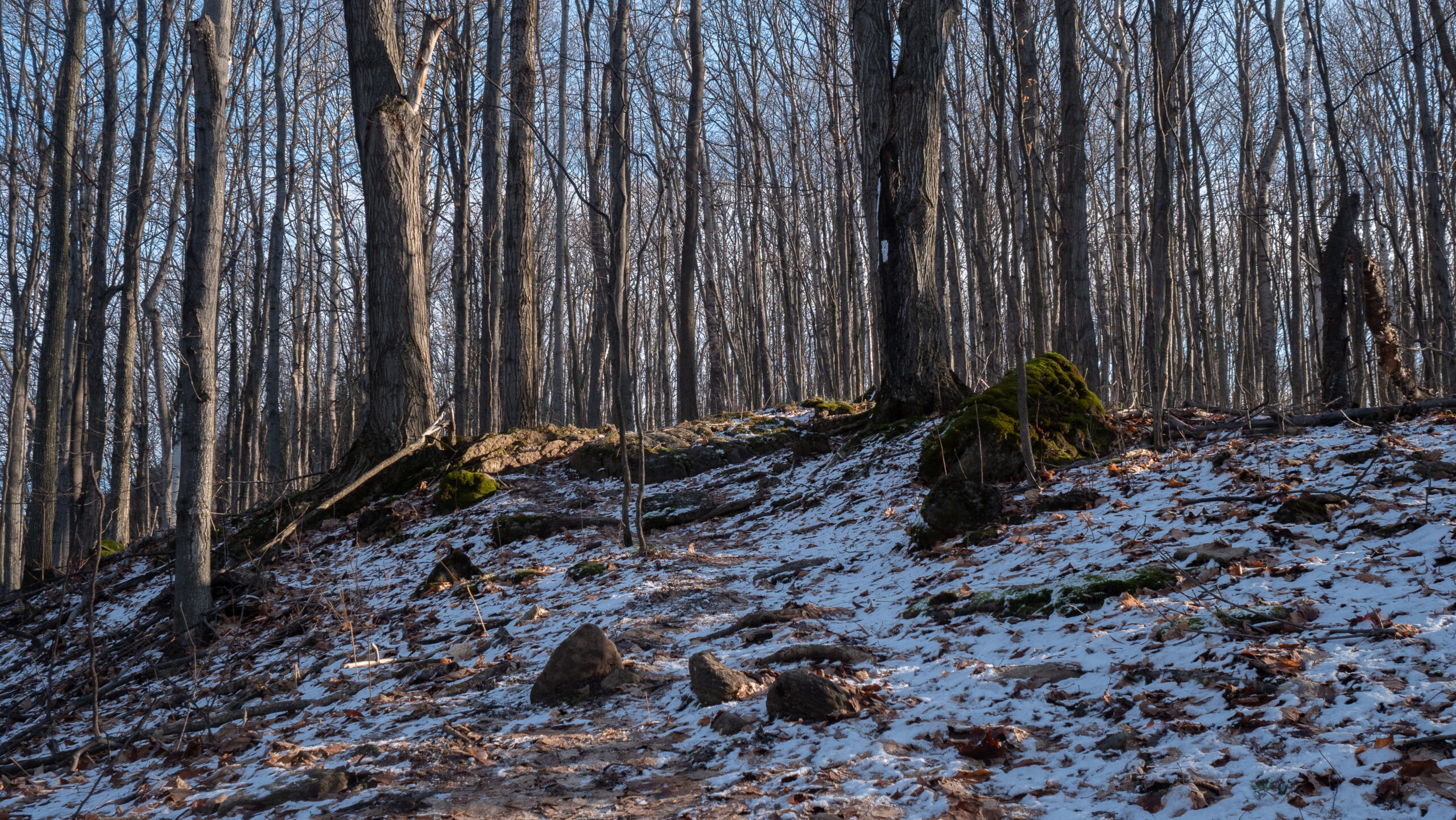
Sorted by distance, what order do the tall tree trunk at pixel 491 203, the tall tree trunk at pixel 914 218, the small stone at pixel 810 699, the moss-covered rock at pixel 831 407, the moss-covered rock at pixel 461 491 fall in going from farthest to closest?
the tall tree trunk at pixel 491 203 < the moss-covered rock at pixel 831 407 < the moss-covered rock at pixel 461 491 < the tall tree trunk at pixel 914 218 < the small stone at pixel 810 699

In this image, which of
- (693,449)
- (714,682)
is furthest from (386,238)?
(714,682)

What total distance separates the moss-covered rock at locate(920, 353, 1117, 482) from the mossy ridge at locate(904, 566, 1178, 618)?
201 centimetres

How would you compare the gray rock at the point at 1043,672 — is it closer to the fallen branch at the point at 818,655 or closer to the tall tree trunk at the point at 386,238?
the fallen branch at the point at 818,655

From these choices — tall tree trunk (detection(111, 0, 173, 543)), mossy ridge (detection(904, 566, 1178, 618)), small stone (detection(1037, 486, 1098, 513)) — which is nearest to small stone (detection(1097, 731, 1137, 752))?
mossy ridge (detection(904, 566, 1178, 618))

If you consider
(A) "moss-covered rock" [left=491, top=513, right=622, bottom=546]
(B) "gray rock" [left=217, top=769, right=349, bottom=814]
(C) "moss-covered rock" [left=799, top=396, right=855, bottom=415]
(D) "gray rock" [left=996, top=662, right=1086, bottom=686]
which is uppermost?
(C) "moss-covered rock" [left=799, top=396, right=855, bottom=415]

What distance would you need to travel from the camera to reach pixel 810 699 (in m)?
2.96

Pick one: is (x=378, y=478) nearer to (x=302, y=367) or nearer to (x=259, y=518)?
(x=259, y=518)

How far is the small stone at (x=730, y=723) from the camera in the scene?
2951 millimetres

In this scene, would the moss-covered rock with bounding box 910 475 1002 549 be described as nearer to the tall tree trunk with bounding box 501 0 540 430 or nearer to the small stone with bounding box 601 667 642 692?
the small stone with bounding box 601 667 642 692

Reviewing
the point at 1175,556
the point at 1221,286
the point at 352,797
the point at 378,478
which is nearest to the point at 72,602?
the point at 378,478

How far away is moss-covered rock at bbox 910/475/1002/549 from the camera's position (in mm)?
5094

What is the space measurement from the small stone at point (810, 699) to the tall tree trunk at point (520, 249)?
7768 mm

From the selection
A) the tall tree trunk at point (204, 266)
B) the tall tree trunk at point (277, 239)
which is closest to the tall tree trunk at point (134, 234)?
the tall tree trunk at point (277, 239)

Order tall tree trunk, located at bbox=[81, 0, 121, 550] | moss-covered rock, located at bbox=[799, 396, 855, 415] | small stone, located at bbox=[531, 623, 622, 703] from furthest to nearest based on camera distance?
tall tree trunk, located at bbox=[81, 0, 121, 550]
moss-covered rock, located at bbox=[799, 396, 855, 415]
small stone, located at bbox=[531, 623, 622, 703]
